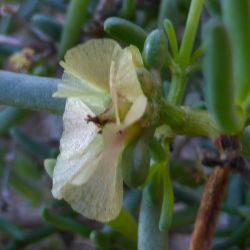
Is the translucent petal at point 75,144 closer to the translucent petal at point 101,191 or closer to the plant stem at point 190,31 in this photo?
the translucent petal at point 101,191

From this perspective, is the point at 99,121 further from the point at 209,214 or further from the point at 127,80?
the point at 209,214

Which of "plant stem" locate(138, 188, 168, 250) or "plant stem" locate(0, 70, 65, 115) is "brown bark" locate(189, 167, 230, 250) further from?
"plant stem" locate(0, 70, 65, 115)

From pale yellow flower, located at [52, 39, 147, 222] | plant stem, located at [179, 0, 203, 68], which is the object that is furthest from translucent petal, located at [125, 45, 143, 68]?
plant stem, located at [179, 0, 203, 68]

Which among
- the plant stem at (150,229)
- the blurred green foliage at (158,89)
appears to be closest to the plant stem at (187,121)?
the blurred green foliage at (158,89)

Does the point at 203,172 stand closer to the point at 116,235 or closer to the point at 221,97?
the point at 116,235

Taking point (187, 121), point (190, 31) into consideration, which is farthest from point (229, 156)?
point (190, 31)
